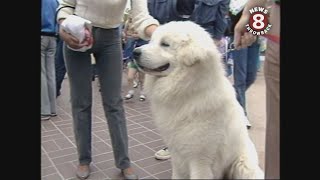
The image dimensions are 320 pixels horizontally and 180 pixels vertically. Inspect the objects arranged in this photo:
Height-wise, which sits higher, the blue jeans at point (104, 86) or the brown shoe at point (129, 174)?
the blue jeans at point (104, 86)

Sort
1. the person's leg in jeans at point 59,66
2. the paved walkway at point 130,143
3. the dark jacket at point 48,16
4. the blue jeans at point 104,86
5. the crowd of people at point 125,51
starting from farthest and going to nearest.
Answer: the person's leg in jeans at point 59,66, the dark jacket at point 48,16, the blue jeans at point 104,86, the paved walkway at point 130,143, the crowd of people at point 125,51

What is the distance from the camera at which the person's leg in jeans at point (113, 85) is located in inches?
63.6

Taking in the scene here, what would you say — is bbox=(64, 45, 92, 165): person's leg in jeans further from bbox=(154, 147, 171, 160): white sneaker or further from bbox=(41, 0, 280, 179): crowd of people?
bbox=(154, 147, 171, 160): white sneaker

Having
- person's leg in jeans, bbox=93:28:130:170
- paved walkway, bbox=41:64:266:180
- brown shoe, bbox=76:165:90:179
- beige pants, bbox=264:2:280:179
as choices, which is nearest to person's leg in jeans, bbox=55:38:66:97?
paved walkway, bbox=41:64:266:180

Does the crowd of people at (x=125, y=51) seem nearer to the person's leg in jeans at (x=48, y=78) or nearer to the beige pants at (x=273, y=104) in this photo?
the beige pants at (x=273, y=104)

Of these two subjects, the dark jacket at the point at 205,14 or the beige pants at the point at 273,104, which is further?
the dark jacket at the point at 205,14

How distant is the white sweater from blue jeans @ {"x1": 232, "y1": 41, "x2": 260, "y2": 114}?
0.41 meters

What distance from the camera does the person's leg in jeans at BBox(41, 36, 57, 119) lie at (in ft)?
7.60

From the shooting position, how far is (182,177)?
49.0 inches

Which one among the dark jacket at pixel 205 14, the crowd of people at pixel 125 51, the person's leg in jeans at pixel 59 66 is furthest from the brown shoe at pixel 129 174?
the person's leg in jeans at pixel 59 66

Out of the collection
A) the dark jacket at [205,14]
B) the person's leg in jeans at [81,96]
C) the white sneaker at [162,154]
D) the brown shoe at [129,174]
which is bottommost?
the brown shoe at [129,174]

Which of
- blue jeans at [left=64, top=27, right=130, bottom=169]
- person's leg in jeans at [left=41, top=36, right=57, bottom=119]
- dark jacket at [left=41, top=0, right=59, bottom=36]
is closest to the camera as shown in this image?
blue jeans at [left=64, top=27, right=130, bottom=169]

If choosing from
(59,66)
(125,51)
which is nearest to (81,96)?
(125,51)
